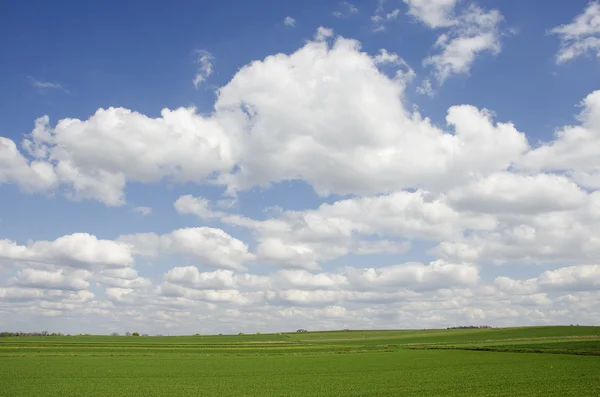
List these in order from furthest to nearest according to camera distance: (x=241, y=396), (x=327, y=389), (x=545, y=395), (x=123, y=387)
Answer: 1. (x=123, y=387)
2. (x=327, y=389)
3. (x=241, y=396)
4. (x=545, y=395)

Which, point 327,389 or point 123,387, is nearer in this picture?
point 327,389

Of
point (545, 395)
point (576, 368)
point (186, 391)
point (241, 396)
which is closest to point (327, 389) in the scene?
point (241, 396)

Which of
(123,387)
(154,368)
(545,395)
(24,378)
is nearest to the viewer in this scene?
(545,395)

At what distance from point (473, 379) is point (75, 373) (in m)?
40.2

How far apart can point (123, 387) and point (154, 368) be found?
1823 cm

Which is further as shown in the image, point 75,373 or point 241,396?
point 75,373

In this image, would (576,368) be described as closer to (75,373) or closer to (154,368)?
(154,368)

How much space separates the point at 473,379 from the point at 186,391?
2413cm

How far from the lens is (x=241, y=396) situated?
34.2m

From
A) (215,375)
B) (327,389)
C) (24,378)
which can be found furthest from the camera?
(215,375)

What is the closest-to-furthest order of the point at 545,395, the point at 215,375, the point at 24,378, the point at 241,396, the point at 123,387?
the point at 545,395
the point at 241,396
the point at 123,387
the point at 24,378
the point at 215,375

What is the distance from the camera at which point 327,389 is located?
3697 cm

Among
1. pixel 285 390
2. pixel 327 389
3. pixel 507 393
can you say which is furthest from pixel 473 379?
pixel 285 390

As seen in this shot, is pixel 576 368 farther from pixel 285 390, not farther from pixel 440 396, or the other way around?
pixel 285 390
